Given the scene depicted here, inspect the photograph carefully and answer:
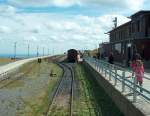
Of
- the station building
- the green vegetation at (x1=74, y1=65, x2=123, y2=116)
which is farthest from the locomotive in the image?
the green vegetation at (x1=74, y1=65, x2=123, y2=116)

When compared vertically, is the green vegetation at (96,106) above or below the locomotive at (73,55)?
below

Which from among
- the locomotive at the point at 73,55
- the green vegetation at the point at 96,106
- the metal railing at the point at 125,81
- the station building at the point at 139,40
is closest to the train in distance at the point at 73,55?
the locomotive at the point at 73,55

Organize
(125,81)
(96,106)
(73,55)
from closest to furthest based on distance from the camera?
(125,81), (96,106), (73,55)

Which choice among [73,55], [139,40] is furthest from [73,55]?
[139,40]

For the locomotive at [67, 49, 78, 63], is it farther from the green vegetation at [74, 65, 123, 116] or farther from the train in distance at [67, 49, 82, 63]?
the green vegetation at [74, 65, 123, 116]

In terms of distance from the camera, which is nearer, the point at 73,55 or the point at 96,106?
the point at 96,106

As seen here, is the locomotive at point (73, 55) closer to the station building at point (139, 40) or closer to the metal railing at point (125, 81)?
the station building at point (139, 40)

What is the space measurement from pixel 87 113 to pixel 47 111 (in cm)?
180

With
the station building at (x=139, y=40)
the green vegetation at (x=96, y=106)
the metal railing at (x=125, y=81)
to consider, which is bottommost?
the green vegetation at (x=96, y=106)

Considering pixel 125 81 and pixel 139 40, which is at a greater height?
pixel 139 40

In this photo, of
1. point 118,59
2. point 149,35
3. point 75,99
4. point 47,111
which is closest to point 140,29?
point 149,35

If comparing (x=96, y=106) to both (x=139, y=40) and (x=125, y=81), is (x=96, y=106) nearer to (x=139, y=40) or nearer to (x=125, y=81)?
(x=125, y=81)

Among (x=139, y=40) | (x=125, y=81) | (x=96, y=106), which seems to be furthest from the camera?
(x=139, y=40)

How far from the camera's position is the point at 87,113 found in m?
17.3
